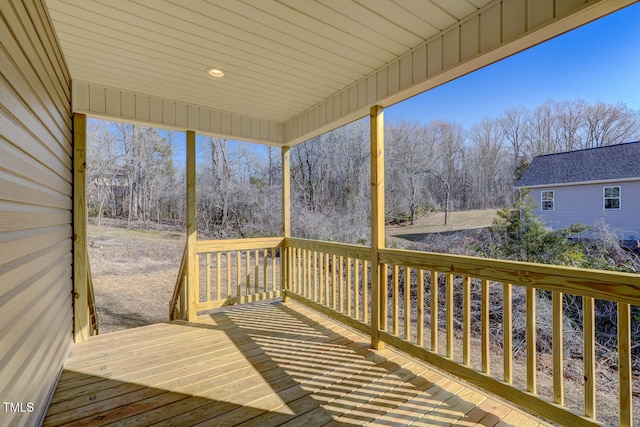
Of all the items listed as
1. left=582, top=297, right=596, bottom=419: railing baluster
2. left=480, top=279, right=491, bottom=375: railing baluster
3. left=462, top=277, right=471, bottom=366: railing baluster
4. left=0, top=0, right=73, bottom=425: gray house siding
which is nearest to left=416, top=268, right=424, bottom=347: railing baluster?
left=462, top=277, right=471, bottom=366: railing baluster

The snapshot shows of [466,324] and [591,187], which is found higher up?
[591,187]

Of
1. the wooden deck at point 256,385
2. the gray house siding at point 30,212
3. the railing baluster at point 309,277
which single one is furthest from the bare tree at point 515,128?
the gray house siding at point 30,212

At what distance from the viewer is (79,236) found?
2.75 metres

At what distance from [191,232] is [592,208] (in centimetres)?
401

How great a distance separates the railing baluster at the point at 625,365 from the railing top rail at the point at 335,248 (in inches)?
68.8

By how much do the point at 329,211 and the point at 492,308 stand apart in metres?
3.69

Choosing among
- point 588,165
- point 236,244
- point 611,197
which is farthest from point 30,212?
point 611,197

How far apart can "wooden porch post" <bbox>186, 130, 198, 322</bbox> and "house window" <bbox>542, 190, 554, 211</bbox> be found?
380 cm

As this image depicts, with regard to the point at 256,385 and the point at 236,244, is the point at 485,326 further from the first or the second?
the point at 236,244

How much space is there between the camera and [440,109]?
15.5 feet

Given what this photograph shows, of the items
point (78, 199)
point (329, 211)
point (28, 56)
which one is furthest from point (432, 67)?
point (329, 211)

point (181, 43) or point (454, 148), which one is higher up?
point (181, 43)

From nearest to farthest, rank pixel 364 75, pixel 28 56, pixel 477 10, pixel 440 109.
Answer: pixel 28 56 < pixel 477 10 < pixel 364 75 < pixel 440 109

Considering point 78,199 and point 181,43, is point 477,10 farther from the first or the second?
point 78,199
